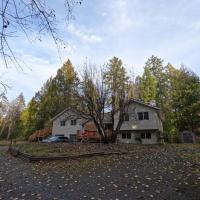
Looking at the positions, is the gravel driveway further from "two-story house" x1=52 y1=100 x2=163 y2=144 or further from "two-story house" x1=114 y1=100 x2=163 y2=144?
"two-story house" x1=114 y1=100 x2=163 y2=144

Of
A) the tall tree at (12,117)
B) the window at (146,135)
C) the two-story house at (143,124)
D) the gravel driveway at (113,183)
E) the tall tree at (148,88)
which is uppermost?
the tall tree at (148,88)

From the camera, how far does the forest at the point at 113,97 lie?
76.3 ft

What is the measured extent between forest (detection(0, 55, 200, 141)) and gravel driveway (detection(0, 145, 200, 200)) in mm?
3373

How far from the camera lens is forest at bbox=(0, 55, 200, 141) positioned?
23.3 meters

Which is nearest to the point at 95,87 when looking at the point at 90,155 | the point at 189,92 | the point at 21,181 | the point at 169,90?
the point at 90,155

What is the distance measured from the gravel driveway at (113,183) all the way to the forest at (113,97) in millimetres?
3373

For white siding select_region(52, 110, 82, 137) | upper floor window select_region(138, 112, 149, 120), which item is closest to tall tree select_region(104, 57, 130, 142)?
upper floor window select_region(138, 112, 149, 120)

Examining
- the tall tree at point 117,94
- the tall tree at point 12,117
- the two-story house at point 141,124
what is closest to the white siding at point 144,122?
the two-story house at point 141,124

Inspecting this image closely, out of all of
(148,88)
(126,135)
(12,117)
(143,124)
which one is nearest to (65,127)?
(126,135)

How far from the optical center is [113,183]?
26.8 ft

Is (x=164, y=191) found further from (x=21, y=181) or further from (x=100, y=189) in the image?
→ (x=21, y=181)

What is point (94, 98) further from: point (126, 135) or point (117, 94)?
point (126, 135)

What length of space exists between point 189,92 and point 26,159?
94.1 ft

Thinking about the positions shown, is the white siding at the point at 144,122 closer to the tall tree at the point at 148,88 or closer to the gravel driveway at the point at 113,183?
the tall tree at the point at 148,88
